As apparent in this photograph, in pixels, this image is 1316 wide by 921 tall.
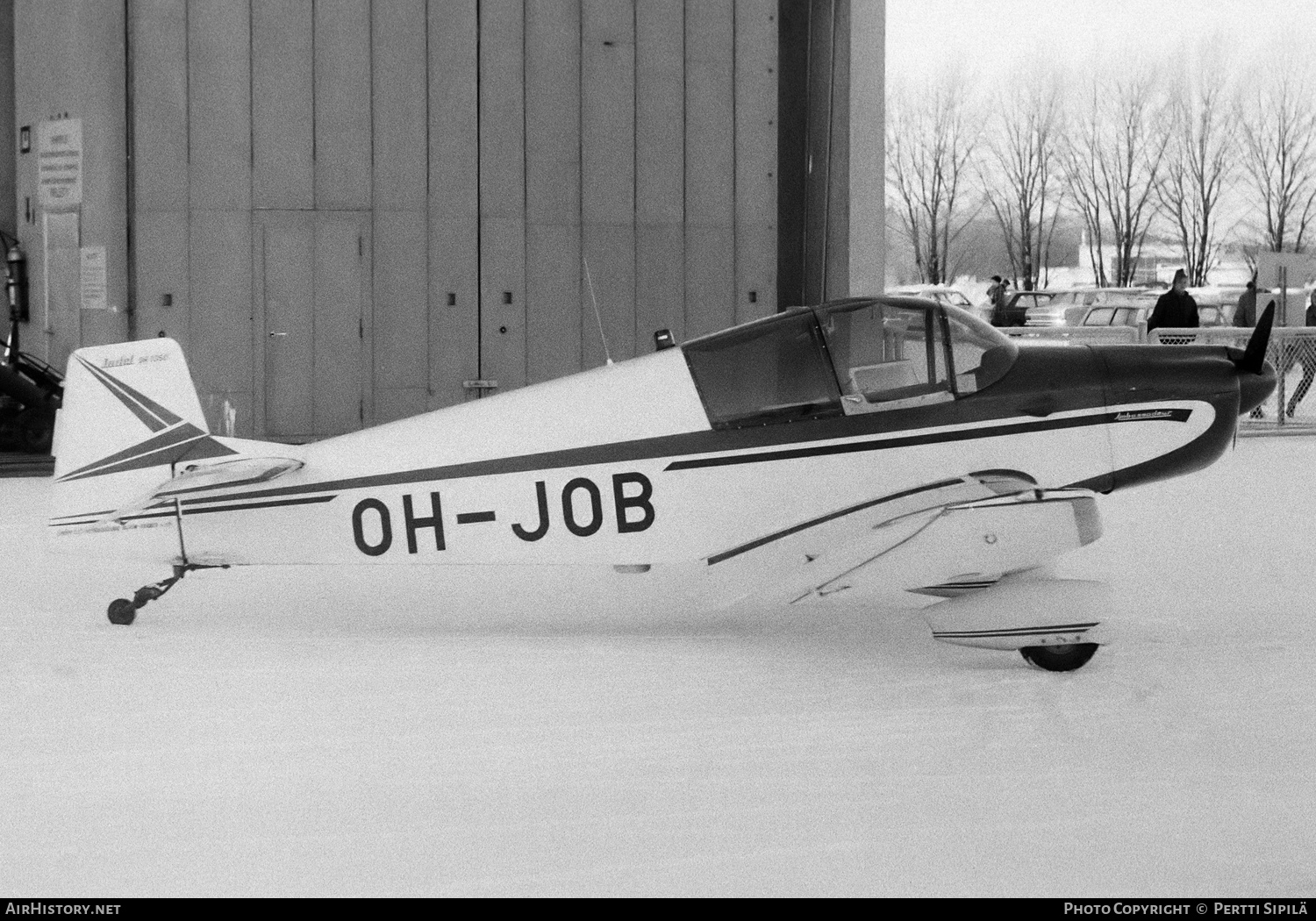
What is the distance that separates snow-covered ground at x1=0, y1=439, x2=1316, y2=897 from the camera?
3557mm

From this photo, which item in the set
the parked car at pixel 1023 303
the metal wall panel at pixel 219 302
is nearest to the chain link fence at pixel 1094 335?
the metal wall panel at pixel 219 302

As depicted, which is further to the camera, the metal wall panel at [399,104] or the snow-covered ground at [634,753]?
the metal wall panel at [399,104]

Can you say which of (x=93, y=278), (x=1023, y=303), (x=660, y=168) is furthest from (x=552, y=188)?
(x=1023, y=303)

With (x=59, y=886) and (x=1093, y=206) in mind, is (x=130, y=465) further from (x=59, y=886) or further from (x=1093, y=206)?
(x=1093, y=206)

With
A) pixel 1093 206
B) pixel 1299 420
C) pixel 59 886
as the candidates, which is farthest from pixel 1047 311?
pixel 59 886

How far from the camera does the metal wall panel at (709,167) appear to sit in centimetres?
1466

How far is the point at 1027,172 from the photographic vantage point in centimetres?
5281

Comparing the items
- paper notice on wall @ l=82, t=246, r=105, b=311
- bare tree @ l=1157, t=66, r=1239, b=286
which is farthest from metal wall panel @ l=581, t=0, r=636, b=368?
bare tree @ l=1157, t=66, r=1239, b=286

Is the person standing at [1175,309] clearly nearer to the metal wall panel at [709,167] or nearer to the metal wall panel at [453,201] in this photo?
the metal wall panel at [709,167]

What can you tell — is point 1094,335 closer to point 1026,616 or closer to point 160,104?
point 160,104

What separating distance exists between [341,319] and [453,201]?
1.49 meters

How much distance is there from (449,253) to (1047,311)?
27.3 metres

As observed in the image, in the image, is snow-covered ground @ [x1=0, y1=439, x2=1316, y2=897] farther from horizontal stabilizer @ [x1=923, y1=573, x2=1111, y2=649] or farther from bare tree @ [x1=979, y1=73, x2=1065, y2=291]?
bare tree @ [x1=979, y1=73, x2=1065, y2=291]

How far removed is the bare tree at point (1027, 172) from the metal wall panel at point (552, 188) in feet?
127
